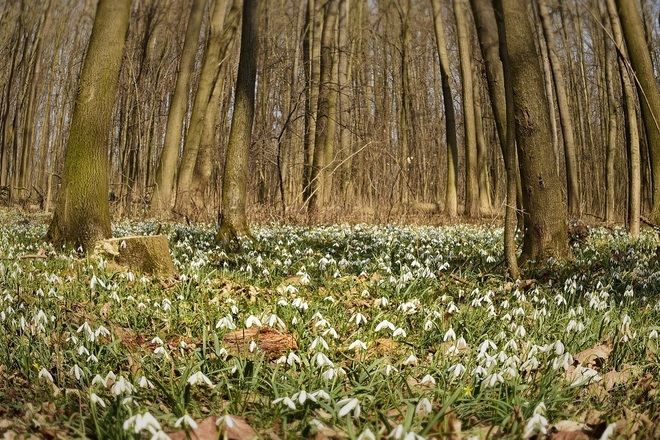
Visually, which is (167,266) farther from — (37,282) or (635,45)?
(635,45)

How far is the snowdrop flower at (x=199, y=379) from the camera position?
95.1 inches

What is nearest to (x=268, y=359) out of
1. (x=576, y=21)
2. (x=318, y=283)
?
(x=318, y=283)

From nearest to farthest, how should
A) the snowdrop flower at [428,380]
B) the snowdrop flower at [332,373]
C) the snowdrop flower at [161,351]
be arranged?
the snowdrop flower at [332,373] < the snowdrop flower at [428,380] < the snowdrop flower at [161,351]

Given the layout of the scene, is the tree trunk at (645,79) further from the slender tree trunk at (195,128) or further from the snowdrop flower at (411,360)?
the slender tree trunk at (195,128)

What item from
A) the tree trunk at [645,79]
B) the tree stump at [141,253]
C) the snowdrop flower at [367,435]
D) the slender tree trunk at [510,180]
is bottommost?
the snowdrop flower at [367,435]

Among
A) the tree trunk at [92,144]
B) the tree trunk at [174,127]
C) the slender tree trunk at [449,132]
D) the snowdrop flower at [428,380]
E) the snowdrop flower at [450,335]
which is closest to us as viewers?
the snowdrop flower at [428,380]

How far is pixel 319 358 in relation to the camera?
2.64m

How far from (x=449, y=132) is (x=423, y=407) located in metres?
15.6

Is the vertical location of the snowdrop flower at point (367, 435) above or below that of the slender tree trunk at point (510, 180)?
below

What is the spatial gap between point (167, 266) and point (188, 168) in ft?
33.1

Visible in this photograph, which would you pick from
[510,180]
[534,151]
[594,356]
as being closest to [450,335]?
[594,356]

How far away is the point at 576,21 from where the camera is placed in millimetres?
24594

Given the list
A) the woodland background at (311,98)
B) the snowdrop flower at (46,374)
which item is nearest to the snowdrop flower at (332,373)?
the snowdrop flower at (46,374)

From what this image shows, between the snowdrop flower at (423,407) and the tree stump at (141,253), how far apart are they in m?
3.97
